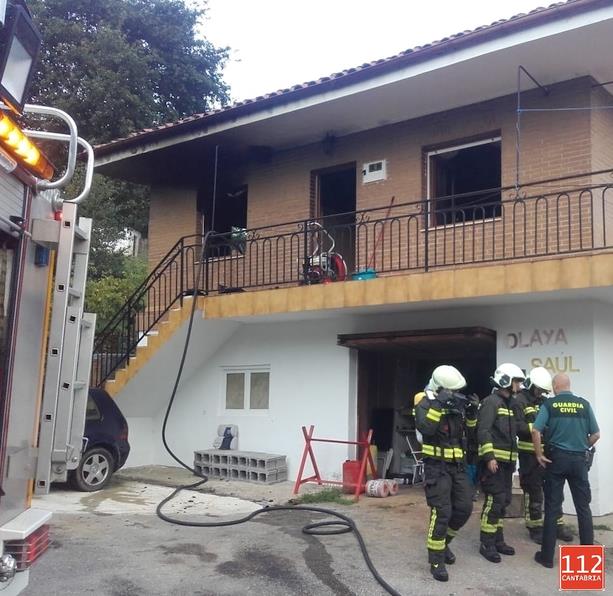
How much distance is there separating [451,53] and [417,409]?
4.90 metres

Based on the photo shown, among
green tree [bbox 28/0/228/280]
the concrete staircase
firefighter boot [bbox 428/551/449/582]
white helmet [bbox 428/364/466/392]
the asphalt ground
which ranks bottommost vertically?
the asphalt ground

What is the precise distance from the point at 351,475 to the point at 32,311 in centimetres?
672

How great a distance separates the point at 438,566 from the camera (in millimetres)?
5727

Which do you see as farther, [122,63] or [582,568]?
[122,63]

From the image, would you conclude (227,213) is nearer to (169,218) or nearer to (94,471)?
(169,218)

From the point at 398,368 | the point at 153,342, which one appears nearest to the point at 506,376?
the point at 398,368

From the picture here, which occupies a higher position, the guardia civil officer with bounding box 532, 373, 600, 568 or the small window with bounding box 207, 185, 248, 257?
the small window with bounding box 207, 185, 248, 257

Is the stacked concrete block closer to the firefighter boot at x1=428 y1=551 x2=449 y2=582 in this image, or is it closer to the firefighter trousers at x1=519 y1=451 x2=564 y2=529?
Answer: the firefighter trousers at x1=519 y1=451 x2=564 y2=529

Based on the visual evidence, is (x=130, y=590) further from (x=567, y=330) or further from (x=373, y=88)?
(x=373, y=88)

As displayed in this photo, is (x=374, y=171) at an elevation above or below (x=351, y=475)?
above

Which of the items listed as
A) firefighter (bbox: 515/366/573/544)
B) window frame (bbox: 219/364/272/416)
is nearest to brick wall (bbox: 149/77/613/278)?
window frame (bbox: 219/364/272/416)

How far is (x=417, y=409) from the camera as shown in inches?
235

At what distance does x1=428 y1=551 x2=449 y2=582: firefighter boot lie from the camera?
18.5 ft

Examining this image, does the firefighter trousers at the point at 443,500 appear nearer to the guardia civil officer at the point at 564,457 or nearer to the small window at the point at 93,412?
the guardia civil officer at the point at 564,457
